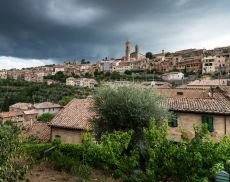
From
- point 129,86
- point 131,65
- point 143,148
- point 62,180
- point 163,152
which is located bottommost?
point 62,180

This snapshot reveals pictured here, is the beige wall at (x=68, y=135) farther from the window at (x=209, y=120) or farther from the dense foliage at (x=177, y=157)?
the dense foliage at (x=177, y=157)

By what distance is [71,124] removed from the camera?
24328 mm

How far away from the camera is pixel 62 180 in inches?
609

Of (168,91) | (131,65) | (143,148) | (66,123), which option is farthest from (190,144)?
(131,65)

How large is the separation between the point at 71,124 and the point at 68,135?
3.46 feet

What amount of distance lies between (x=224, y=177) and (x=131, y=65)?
162523 mm

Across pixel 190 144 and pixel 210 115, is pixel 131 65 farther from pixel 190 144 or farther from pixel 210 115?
pixel 190 144

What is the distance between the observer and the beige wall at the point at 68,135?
78.2 feet

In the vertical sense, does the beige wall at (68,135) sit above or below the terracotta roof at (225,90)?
below

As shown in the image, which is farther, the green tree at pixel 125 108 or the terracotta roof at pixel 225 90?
the terracotta roof at pixel 225 90

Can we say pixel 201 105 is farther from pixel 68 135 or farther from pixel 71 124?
pixel 68 135

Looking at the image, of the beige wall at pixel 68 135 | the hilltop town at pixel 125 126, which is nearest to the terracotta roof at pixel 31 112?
the hilltop town at pixel 125 126

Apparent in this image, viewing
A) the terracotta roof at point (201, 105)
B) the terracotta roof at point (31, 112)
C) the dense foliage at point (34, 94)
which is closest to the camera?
the terracotta roof at point (201, 105)

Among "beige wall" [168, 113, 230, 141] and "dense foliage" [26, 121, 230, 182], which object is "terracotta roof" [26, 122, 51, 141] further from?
"dense foliage" [26, 121, 230, 182]
